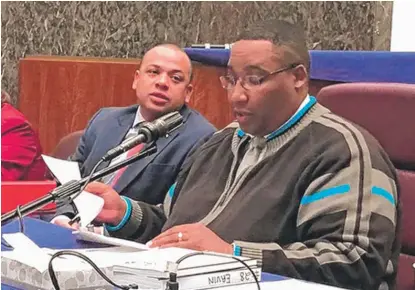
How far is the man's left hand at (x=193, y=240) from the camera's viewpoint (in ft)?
4.85

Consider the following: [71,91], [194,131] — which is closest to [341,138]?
[194,131]

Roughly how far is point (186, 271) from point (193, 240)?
35cm

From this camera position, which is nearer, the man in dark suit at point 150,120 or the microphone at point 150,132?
the microphone at point 150,132

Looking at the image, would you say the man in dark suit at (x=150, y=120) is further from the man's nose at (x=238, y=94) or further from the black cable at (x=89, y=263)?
the black cable at (x=89, y=263)

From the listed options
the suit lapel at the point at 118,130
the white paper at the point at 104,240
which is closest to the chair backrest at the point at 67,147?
the suit lapel at the point at 118,130

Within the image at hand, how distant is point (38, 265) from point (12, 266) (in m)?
0.08

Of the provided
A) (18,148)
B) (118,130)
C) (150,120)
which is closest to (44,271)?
(150,120)

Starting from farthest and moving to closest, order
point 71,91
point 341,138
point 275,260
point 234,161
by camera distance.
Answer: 1. point 71,91
2. point 234,161
3. point 341,138
4. point 275,260

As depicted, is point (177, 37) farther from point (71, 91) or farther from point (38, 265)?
point (38, 265)

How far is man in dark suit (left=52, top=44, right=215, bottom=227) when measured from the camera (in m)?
2.56

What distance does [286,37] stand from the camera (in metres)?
1.80

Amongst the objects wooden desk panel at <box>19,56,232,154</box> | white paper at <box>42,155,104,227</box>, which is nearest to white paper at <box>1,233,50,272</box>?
white paper at <box>42,155,104,227</box>

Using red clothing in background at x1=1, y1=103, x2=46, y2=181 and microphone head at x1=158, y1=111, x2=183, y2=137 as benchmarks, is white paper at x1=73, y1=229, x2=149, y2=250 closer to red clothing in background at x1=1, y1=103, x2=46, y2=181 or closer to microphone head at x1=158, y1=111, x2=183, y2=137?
microphone head at x1=158, y1=111, x2=183, y2=137

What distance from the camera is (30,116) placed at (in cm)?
437
